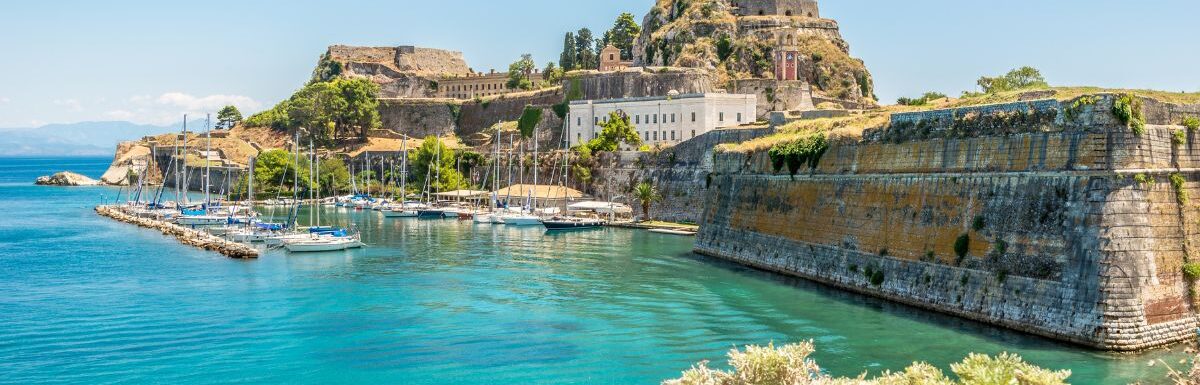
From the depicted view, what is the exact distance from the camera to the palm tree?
226 ft

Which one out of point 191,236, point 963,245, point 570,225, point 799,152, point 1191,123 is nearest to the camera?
point 1191,123

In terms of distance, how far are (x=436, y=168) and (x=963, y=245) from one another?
64.1 metres

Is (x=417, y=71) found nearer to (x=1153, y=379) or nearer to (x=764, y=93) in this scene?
(x=764, y=93)

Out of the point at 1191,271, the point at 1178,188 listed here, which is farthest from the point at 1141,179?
the point at 1191,271

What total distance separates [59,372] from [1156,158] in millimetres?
26945

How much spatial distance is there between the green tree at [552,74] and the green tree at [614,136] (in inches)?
920

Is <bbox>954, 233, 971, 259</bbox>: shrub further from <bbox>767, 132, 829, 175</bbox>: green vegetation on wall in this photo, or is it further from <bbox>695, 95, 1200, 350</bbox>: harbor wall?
<bbox>767, 132, 829, 175</bbox>: green vegetation on wall

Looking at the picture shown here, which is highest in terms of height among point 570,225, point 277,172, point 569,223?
point 277,172

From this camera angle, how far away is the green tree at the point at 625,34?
110062 millimetres

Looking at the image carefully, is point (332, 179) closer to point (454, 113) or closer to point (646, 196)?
point (454, 113)

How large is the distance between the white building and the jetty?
31197 millimetres

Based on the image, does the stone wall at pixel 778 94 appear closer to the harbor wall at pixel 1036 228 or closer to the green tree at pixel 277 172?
the green tree at pixel 277 172

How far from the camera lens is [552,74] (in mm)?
111000

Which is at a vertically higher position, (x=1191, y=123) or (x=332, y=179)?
(x=1191, y=123)
